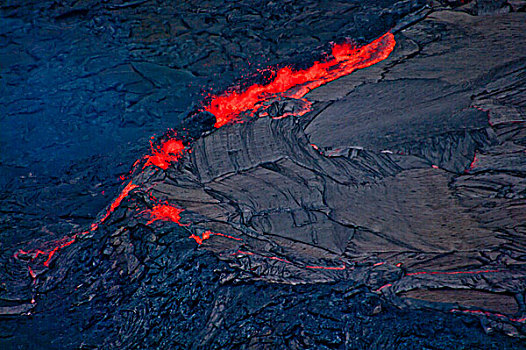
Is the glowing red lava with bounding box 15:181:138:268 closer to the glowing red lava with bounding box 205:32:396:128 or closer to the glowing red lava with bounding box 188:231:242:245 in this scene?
the glowing red lava with bounding box 188:231:242:245

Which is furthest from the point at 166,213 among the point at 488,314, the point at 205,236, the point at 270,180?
the point at 488,314

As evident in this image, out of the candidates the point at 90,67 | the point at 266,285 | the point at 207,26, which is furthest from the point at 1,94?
the point at 266,285

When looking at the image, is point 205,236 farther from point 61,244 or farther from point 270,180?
point 61,244

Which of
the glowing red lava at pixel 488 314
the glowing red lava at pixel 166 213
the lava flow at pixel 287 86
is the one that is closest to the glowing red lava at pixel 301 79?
the lava flow at pixel 287 86

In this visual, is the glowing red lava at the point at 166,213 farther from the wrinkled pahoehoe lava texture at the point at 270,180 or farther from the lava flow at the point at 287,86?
the lava flow at the point at 287,86

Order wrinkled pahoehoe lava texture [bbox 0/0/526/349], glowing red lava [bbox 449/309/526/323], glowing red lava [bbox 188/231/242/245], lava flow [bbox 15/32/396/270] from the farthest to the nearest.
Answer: lava flow [bbox 15/32/396/270]
glowing red lava [bbox 188/231/242/245]
wrinkled pahoehoe lava texture [bbox 0/0/526/349]
glowing red lava [bbox 449/309/526/323]

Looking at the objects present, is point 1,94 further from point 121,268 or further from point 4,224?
point 121,268

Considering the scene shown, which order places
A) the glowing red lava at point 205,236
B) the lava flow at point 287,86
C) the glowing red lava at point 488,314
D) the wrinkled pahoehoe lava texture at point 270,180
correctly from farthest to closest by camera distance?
1. the lava flow at point 287,86
2. the glowing red lava at point 205,236
3. the wrinkled pahoehoe lava texture at point 270,180
4. the glowing red lava at point 488,314

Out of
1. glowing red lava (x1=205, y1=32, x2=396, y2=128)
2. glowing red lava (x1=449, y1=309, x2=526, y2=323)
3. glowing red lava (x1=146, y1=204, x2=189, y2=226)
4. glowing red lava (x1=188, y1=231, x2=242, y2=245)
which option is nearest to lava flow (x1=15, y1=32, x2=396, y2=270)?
glowing red lava (x1=205, y1=32, x2=396, y2=128)
